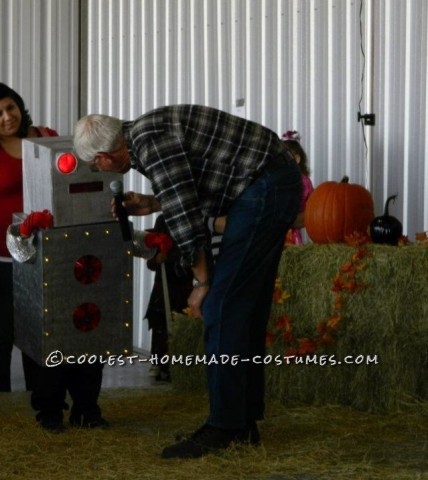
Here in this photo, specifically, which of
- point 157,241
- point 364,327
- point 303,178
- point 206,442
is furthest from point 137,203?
point 303,178

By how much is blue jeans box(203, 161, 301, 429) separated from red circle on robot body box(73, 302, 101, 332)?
25.3 inches

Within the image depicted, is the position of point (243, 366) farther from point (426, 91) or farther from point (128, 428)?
point (426, 91)

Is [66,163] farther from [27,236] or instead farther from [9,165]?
[9,165]

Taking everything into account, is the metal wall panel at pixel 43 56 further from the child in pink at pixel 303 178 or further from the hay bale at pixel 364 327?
the hay bale at pixel 364 327

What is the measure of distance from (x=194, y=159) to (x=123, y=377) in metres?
3.38

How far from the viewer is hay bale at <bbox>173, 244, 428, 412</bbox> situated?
5270 millimetres

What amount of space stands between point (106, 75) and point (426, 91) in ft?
11.6

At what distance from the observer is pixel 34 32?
30.7 feet

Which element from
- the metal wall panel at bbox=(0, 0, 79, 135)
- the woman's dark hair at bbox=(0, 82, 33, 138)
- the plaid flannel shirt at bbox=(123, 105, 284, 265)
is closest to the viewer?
the plaid flannel shirt at bbox=(123, 105, 284, 265)

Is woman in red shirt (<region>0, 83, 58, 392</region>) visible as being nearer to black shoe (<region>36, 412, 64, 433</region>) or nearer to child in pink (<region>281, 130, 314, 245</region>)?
black shoe (<region>36, 412, 64, 433</region>)

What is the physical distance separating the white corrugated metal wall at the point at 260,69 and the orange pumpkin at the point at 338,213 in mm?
494

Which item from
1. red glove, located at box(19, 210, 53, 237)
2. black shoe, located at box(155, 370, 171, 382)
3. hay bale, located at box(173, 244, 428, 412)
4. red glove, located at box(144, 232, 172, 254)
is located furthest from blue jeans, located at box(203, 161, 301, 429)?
black shoe, located at box(155, 370, 171, 382)

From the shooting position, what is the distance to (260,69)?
740 cm

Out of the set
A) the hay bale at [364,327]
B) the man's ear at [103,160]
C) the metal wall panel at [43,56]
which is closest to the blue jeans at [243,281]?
the man's ear at [103,160]
